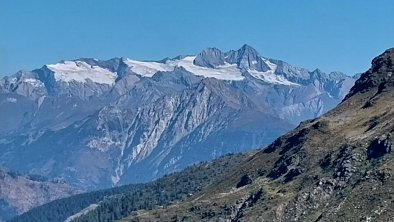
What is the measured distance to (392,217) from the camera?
190 metres

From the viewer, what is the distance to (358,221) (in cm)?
19938

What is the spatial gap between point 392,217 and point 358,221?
11.1 meters
